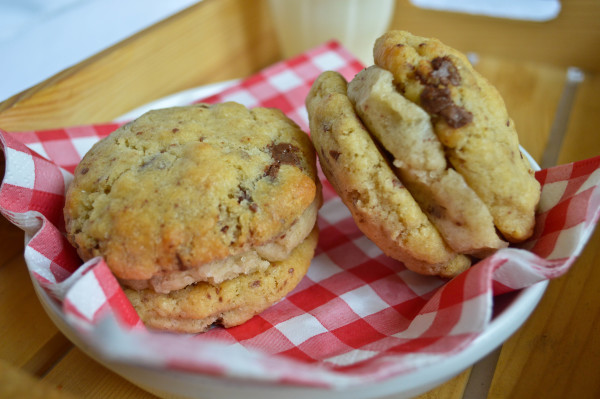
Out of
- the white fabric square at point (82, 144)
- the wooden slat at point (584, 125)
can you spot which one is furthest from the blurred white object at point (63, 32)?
the wooden slat at point (584, 125)

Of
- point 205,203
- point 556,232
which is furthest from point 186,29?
point 556,232

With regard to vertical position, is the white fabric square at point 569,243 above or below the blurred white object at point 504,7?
above

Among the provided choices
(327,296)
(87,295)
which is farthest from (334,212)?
(87,295)

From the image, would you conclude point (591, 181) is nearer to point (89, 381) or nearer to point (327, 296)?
point (327, 296)

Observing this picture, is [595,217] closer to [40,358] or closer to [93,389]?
[93,389]

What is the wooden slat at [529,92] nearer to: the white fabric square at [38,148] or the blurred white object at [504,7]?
the blurred white object at [504,7]
